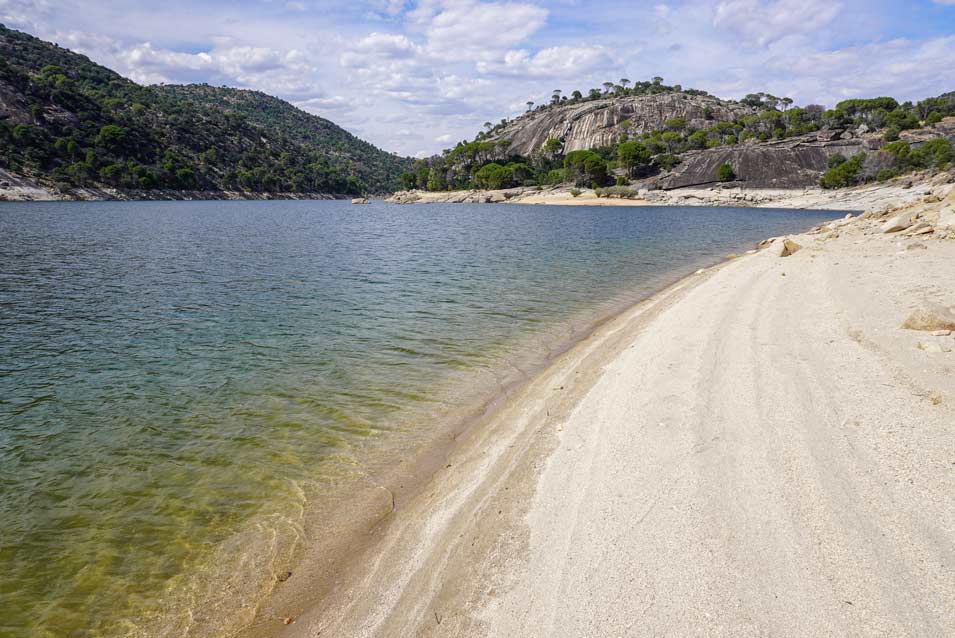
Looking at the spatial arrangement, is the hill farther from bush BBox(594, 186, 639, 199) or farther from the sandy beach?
the sandy beach

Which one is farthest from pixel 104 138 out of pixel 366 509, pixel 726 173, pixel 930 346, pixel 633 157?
pixel 930 346

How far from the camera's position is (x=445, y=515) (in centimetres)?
600

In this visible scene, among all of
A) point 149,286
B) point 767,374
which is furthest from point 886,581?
point 149,286

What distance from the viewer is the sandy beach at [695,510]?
379cm

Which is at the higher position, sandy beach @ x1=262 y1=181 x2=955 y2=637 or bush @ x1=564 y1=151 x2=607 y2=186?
bush @ x1=564 y1=151 x2=607 y2=186

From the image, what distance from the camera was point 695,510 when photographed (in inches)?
192

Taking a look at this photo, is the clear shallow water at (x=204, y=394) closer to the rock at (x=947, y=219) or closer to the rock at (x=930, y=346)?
the rock at (x=930, y=346)

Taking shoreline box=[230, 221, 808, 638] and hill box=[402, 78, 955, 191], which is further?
hill box=[402, 78, 955, 191]

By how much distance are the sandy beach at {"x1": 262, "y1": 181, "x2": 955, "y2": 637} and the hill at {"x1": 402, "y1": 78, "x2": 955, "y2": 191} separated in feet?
371

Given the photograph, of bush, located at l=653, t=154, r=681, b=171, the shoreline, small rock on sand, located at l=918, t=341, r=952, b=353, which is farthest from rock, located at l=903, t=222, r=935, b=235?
bush, located at l=653, t=154, r=681, b=171

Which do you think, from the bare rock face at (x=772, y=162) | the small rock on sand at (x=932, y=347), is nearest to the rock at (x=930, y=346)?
the small rock on sand at (x=932, y=347)

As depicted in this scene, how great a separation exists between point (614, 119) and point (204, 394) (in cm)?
18909

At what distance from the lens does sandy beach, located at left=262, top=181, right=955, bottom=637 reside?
149 inches

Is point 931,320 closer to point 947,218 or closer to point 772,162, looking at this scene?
point 947,218
